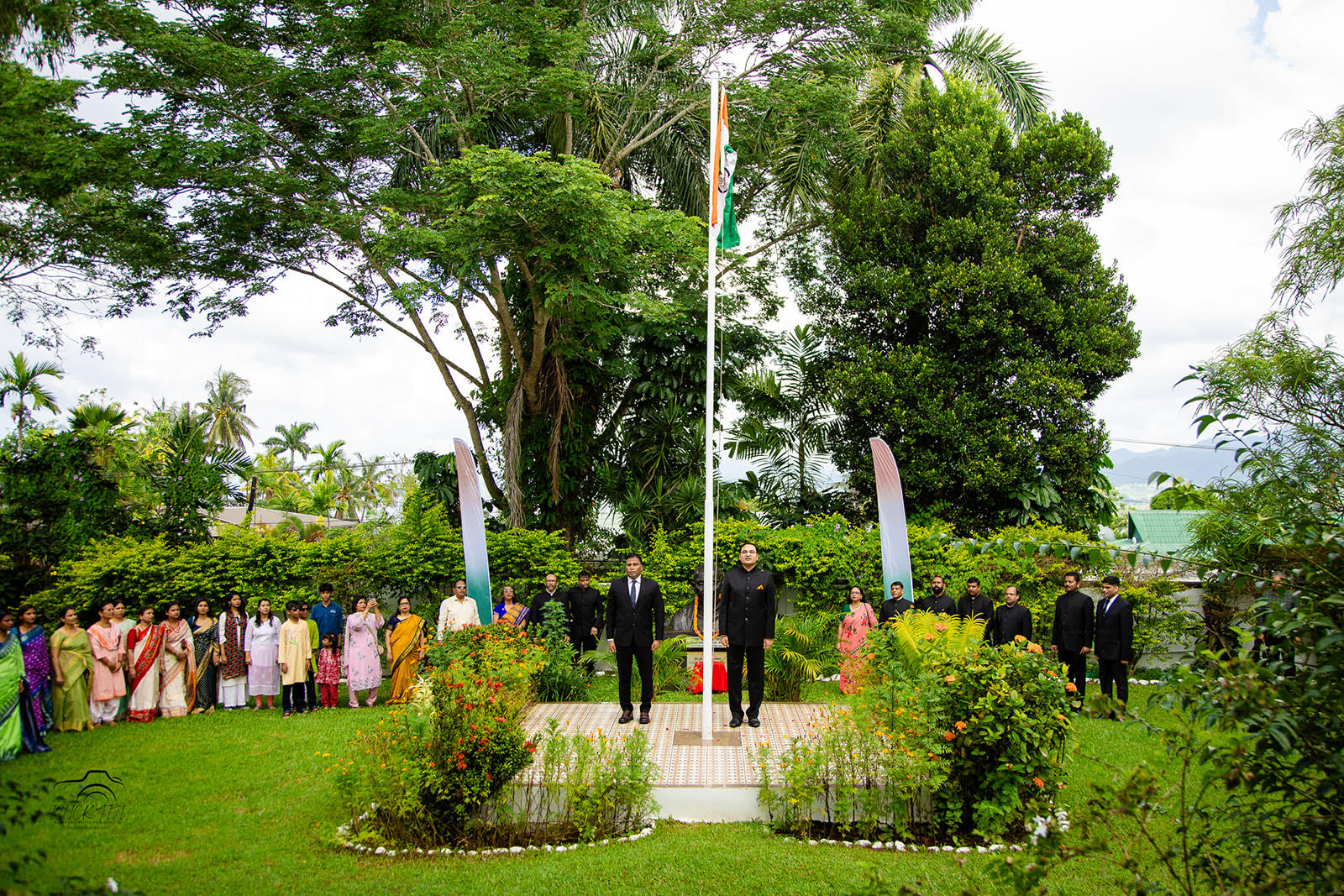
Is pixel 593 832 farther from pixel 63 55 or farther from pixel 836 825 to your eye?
pixel 63 55

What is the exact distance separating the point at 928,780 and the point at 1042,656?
4.88 ft

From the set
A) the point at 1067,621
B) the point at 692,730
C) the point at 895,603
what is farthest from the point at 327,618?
the point at 1067,621

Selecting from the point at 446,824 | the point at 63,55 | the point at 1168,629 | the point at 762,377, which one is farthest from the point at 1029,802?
the point at 63,55

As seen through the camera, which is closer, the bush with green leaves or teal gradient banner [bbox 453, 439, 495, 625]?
the bush with green leaves

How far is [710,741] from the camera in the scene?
7984 millimetres

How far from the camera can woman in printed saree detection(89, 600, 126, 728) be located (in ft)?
35.1

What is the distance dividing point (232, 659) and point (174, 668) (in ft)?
2.31

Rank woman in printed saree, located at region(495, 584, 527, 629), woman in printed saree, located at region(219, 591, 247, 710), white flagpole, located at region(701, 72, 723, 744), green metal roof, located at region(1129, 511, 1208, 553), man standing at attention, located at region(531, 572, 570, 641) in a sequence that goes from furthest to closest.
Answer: green metal roof, located at region(1129, 511, 1208, 553) < man standing at attention, located at region(531, 572, 570, 641) < woman in printed saree, located at region(495, 584, 527, 629) < woman in printed saree, located at region(219, 591, 247, 710) < white flagpole, located at region(701, 72, 723, 744)

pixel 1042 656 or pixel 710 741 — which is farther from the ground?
pixel 1042 656

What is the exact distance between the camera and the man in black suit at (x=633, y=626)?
9039mm

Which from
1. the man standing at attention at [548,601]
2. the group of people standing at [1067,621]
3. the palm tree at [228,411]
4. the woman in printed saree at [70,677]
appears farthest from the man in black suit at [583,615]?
the palm tree at [228,411]

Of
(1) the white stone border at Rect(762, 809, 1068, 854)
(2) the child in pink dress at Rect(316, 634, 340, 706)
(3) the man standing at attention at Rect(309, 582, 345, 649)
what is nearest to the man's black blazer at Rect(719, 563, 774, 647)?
(1) the white stone border at Rect(762, 809, 1068, 854)

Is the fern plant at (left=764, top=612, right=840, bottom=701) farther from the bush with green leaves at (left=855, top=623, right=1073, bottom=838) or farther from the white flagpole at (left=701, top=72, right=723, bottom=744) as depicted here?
the bush with green leaves at (left=855, top=623, right=1073, bottom=838)

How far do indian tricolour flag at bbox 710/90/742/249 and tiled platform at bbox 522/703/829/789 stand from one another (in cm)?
486
